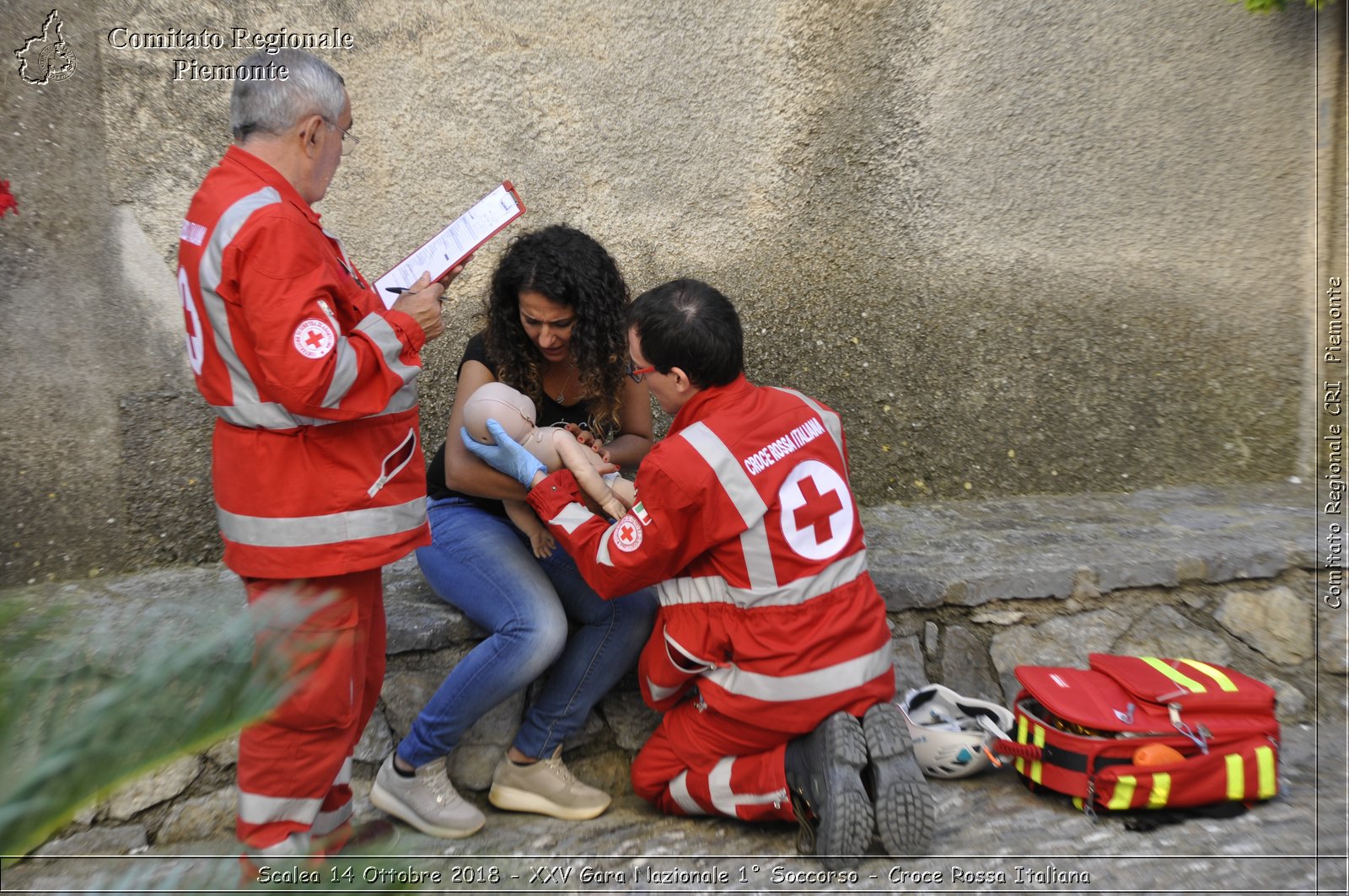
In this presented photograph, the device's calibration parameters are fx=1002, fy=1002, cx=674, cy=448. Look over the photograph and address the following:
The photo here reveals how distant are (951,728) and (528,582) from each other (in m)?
1.16

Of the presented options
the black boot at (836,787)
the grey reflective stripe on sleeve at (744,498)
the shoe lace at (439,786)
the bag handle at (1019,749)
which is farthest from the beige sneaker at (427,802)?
the bag handle at (1019,749)

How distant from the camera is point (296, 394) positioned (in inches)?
70.2

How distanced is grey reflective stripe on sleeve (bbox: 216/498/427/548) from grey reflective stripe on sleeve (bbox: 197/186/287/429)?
22 cm

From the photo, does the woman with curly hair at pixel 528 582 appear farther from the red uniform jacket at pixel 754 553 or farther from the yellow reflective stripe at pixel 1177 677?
the yellow reflective stripe at pixel 1177 677

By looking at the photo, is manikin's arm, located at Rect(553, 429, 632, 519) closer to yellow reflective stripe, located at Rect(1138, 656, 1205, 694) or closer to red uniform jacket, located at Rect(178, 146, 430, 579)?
red uniform jacket, located at Rect(178, 146, 430, 579)

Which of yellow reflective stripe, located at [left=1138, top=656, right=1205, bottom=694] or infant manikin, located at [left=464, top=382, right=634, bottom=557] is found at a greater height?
infant manikin, located at [left=464, top=382, right=634, bottom=557]

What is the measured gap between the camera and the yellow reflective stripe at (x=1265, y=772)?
7.81 feet

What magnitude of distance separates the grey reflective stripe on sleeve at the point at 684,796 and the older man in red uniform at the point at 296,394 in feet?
2.63

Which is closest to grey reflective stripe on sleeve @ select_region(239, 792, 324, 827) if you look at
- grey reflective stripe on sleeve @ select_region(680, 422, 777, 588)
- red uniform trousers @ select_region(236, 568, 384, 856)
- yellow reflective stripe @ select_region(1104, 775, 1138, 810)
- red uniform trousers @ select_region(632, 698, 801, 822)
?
red uniform trousers @ select_region(236, 568, 384, 856)

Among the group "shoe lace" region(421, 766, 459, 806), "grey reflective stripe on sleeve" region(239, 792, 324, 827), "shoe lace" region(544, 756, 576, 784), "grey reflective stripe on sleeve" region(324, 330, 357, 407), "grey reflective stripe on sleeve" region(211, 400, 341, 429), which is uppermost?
"grey reflective stripe on sleeve" region(324, 330, 357, 407)

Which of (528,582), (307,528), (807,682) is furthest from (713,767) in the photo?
(307,528)

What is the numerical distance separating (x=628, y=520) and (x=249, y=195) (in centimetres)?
99

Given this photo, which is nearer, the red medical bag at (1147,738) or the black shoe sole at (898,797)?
the black shoe sole at (898,797)

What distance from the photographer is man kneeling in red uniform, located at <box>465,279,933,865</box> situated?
214 cm
